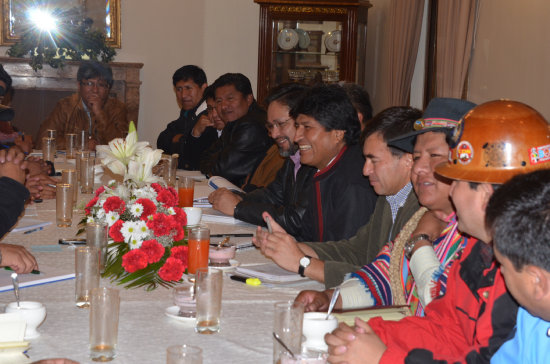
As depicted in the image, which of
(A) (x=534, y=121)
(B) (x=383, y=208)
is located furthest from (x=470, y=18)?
(A) (x=534, y=121)

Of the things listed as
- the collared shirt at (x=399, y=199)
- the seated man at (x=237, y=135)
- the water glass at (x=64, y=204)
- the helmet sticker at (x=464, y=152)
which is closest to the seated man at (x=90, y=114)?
the seated man at (x=237, y=135)

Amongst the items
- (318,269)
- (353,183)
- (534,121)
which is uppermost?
(534,121)

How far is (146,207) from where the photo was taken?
215 cm

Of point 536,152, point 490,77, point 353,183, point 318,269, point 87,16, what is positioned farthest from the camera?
point 87,16

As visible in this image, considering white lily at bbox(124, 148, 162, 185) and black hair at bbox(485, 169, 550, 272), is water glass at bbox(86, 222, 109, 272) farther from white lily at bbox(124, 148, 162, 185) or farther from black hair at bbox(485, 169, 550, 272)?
black hair at bbox(485, 169, 550, 272)

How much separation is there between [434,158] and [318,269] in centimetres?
50

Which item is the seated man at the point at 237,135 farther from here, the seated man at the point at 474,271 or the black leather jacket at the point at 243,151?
the seated man at the point at 474,271

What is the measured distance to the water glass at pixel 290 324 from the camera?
1.44 meters

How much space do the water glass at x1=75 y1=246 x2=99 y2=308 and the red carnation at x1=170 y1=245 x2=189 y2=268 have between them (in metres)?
0.29

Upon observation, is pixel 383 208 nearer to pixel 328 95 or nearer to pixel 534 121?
pixel 328 95

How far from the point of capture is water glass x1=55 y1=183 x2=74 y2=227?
2.78 meters

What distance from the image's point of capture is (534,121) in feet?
4.71

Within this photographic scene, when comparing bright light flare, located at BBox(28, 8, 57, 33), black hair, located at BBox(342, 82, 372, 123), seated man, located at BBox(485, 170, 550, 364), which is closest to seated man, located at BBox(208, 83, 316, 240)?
black hair, located at BBox(342, 82, 372, 123)

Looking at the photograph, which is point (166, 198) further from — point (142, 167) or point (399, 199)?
point (399, 199)
